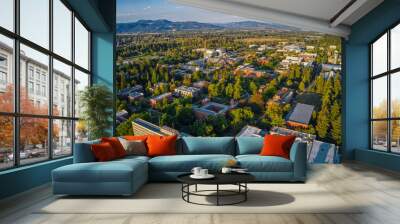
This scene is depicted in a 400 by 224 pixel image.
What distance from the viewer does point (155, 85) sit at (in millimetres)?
10492

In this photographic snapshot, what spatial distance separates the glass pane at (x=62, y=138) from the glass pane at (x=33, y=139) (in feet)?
1.09

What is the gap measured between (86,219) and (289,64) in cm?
779

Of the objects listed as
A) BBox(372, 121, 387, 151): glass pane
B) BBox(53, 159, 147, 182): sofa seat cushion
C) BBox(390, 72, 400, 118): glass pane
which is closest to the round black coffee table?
BBox(53, 159, 147, 182): sofa seat cushion

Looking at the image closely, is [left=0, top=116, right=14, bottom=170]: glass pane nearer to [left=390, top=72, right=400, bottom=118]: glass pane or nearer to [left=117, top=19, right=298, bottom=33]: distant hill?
[left=117, top=19, right=298, bottom=33]: distant hill

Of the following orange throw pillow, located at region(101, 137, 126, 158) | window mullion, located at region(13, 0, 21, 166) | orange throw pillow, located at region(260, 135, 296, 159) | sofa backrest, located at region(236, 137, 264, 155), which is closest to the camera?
window mullion, located at region(13, 0, 21, 166)

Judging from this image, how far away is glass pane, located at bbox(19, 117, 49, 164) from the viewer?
5801mm

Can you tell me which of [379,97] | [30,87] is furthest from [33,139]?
[379,97]

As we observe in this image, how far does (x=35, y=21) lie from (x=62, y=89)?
1.54 meters

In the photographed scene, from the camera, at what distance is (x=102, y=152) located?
6172mm

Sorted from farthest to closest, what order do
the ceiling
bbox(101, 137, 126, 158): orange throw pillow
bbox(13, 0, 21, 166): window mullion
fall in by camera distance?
the ceiling
bbox(101, 137, 126, 158): orange throw pillow
bbox(13, 0, 21, 166): window mullion

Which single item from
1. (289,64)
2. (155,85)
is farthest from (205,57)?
(289,64)

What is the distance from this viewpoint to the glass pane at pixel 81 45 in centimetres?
842

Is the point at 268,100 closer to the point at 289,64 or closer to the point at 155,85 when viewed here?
the point at 289,64

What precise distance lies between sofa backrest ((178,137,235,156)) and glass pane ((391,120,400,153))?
11.9ft
